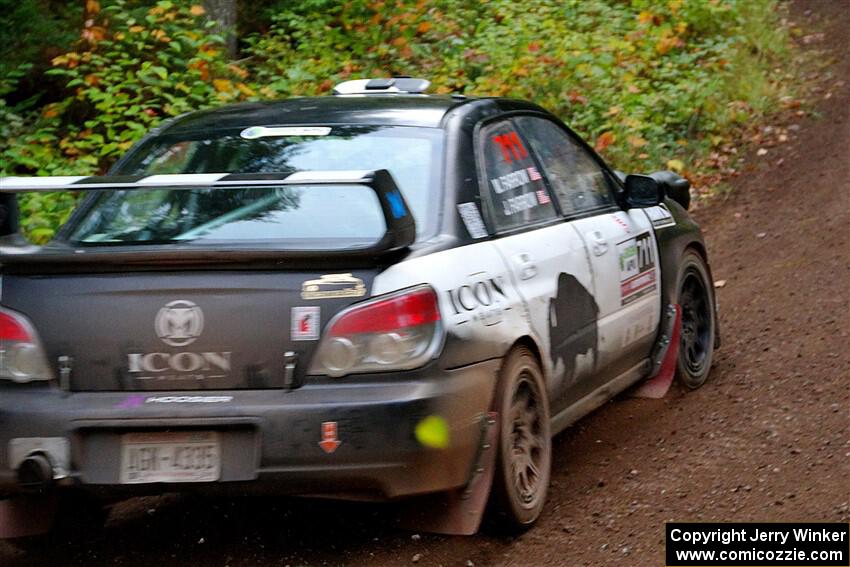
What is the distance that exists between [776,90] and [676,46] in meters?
1.32

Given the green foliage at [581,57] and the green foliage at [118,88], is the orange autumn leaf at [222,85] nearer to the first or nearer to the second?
the green foliage at [118,88]

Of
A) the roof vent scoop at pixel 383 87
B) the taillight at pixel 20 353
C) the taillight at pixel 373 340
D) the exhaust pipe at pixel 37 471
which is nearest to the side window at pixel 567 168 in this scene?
the roof vent scoop at pixel 383 87

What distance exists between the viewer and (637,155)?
38.8 ft

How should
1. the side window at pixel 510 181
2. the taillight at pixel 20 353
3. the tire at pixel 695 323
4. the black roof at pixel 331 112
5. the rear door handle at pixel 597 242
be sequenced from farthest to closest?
the tire at pixel 695 323, the rear door handle at pixel 597 242, the black roof at pixel 331 112, the side window at pixel 510 181, the taillight at pixel 20 353

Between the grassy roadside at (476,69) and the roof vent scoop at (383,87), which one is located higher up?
the roof vent scoop at (383,87)

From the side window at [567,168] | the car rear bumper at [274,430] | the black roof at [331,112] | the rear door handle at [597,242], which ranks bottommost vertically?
the car rear bumper at [274,430]

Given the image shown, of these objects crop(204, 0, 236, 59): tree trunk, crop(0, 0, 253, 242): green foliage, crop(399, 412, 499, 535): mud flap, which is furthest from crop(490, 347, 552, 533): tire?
crop(204, 0, 236, 59): tree trunk

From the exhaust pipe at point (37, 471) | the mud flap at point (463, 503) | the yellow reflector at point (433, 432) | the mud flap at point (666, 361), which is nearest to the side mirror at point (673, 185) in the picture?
the mud flap at point (666, 361)

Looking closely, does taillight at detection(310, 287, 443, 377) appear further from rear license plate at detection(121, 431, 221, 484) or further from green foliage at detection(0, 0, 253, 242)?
green foliage at detection(0, 0, 253, 242)

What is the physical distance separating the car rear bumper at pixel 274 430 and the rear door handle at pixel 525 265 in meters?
0.80

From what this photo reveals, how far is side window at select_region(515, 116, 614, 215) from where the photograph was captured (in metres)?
5.57

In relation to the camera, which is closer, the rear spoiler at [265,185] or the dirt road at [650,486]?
the rear spoiler at [265,185]

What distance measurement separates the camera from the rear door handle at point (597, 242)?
5.51 m

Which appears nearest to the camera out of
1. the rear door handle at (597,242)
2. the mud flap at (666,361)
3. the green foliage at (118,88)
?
the rear door handle at (597,242)
